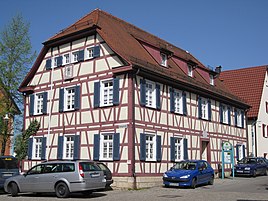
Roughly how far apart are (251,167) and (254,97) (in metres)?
14.1

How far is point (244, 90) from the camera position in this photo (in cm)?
4138

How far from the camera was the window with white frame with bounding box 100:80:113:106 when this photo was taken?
21.4m

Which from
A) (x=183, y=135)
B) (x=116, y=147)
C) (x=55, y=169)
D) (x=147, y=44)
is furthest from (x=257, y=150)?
(x=55, y=169)

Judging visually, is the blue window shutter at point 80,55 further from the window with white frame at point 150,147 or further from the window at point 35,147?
the window with white frame at point 150,147

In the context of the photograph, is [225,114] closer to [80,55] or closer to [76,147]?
[80,55]

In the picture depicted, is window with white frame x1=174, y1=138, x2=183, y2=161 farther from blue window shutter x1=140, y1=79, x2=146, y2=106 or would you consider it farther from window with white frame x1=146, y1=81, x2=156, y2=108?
blue window shutter x1=140, y1=79, x2=146, y2=106

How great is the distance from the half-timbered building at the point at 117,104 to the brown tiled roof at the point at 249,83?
12655 millimetres

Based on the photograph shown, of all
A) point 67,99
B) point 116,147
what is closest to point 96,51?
point 67,99

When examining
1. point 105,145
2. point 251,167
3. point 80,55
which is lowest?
point 251,167

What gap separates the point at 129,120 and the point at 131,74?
2.39m

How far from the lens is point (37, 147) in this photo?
989 inches

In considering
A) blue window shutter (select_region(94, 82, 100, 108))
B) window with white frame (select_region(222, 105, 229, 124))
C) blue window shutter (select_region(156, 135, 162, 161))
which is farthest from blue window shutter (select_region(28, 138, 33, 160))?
window with white frame (select_region(222, 105, 229, 124))

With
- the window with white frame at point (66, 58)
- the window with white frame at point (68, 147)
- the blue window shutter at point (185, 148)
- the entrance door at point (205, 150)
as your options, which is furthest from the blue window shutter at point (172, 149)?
the window with white frame at point (66, 58)

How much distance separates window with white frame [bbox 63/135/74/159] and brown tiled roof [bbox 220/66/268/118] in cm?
2131
